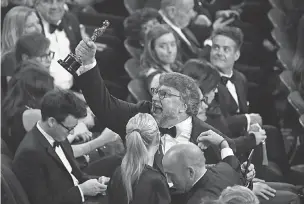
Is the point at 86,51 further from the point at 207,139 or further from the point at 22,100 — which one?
the point at 207,139

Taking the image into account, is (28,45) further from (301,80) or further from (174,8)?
(301,80)

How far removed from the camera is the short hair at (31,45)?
20.0ft

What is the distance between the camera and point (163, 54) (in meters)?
6.39

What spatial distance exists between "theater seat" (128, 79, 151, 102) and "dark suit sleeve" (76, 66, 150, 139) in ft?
1.19

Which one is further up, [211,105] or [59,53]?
[59,53]

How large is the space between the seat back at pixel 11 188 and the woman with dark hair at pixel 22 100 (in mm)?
215

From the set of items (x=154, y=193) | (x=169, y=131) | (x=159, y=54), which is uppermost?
(x=159, y=54)

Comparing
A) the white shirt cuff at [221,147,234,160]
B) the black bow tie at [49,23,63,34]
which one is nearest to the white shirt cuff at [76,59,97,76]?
the black bow tie at [49,23,63,34]

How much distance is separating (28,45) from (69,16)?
420 millimetres

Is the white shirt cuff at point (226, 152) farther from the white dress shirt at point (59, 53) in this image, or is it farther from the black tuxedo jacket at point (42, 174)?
the white dress shirt at point (59, 53)

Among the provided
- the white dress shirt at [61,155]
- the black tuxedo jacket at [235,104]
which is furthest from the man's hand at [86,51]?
the black tuxedo jacket at [235,104]

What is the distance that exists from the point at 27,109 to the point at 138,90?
841mm

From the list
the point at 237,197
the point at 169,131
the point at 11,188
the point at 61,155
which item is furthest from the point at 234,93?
the point at 237,197

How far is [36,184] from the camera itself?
18.6 feet
